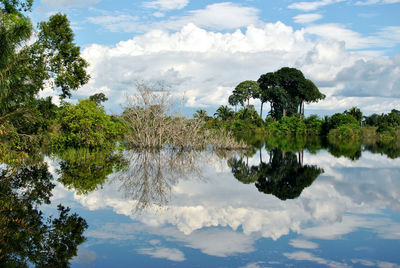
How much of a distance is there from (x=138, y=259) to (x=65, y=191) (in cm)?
642

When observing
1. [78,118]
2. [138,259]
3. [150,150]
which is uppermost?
[78,118]

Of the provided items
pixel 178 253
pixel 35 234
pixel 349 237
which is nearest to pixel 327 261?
pixel 349 237

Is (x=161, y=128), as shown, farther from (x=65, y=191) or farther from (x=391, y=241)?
(x=391, y=241)

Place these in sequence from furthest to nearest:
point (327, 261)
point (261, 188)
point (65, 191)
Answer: point (261, 188) < point (65, 191) < point (327, 261)

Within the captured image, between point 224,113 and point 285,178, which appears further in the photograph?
point 224,113

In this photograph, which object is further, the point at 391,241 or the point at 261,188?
the point at 261,188

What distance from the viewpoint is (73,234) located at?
26.4ft

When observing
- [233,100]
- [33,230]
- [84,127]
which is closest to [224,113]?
[233,100]

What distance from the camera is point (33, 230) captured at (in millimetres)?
8148

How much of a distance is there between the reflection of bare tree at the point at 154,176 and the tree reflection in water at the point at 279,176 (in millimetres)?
1843

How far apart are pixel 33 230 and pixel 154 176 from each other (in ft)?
23.8

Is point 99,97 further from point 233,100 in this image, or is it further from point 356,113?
point 356,113

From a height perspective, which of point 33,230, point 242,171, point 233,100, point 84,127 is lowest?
point 33,230

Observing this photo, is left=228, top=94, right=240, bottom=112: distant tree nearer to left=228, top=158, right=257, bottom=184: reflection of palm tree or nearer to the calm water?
left=228, top=158, right=257, bottom=184: reflection of palm tree
